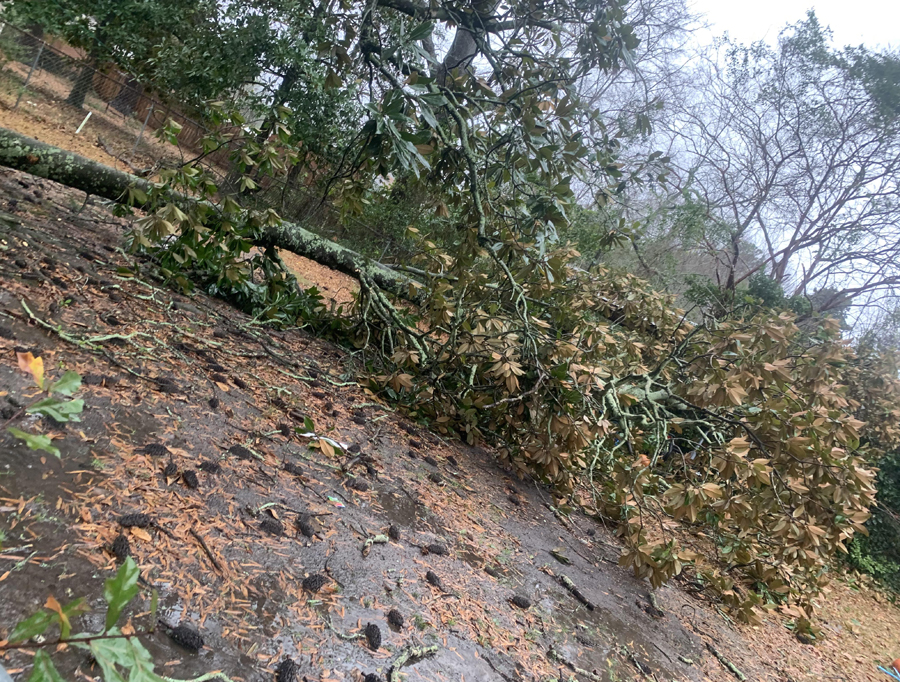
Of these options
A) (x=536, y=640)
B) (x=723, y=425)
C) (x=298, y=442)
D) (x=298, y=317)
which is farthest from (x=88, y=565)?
(x=723, y=425)

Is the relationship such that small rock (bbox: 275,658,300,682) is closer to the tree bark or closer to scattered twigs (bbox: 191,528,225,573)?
scattered twigs (bbox: 191,528,225,573)

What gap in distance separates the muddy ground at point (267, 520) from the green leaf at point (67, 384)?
700mm

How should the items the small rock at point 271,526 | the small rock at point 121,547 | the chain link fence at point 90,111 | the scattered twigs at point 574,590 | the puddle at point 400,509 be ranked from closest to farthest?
the small rock at point 121,547 → the small rock at point 271,526 → the puddle at point 400,509 → the scattered twigs at point 574,590 → the chain link fence at point 90,111

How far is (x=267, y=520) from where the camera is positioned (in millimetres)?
2197

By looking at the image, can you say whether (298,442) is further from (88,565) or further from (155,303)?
(155,303)

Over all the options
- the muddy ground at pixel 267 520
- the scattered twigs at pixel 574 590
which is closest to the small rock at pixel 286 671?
the muddy ground at pixel 267 520

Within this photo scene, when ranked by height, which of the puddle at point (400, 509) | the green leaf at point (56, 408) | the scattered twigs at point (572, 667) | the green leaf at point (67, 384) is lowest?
the puddle at point (400, 509)

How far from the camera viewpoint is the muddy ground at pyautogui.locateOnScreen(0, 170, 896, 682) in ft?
5.39

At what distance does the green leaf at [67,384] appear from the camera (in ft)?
3.18

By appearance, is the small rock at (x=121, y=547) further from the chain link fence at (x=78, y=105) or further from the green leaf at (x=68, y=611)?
the chain link fence at (x=78, y=105)

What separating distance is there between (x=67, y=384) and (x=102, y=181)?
4.54m

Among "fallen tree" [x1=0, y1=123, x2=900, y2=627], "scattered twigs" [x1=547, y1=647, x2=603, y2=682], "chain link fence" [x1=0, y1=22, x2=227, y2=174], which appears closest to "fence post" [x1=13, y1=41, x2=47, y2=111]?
"chain link fence" [x1=0, y1=22, x2=227, y2=174]

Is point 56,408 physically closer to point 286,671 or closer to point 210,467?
point 286,671

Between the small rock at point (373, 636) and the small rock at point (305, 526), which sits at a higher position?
the small rock at point (373, 636)
